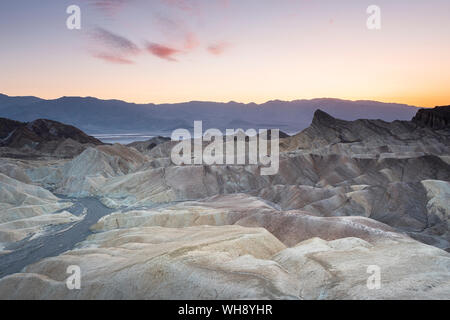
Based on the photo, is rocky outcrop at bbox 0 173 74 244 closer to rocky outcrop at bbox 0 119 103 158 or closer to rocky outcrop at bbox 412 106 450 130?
rocky outcrop at bbox 0 119 103 158

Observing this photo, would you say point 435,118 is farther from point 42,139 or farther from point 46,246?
point 42,139

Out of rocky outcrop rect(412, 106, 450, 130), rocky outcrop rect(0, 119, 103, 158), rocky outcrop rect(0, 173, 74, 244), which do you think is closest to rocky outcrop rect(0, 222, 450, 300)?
rocky outcrop rect(0, 173, 74, 244)

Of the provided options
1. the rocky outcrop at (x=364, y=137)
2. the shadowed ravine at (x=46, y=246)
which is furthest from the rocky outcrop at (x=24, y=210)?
the rocky outcrop at (x=364, y=137)

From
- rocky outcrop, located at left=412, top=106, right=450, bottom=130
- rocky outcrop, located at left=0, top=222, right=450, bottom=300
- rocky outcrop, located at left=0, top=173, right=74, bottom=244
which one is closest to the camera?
rocky outcrop, located at left=0, top=222, right=450, bottom=300

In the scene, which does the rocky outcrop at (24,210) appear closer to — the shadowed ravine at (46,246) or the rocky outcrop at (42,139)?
the shadowed ravine at (46,246)

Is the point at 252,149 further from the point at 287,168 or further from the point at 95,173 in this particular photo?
the point at 95,173
